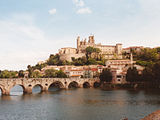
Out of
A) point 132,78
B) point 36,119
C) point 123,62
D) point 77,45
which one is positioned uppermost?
point 77,45

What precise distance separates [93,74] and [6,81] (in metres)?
54.1

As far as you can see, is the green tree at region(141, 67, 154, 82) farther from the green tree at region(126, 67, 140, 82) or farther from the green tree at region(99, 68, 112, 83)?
the green tree at region(99, 68, 112, 83)

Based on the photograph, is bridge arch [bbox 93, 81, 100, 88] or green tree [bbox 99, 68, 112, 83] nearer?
green tree [bbox 99, 68, 112, 83]

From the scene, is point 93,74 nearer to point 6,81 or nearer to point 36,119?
point 6,81

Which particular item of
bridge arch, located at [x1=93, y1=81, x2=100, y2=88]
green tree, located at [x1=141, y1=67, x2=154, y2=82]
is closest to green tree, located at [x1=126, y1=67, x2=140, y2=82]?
green tree, located at [x1=141, y1=67, x2=154, y2=82]

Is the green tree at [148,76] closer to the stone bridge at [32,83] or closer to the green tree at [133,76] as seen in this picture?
the green tree at [133,76]

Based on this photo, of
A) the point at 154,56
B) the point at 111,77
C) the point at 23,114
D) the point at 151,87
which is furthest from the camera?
the point at 154,56

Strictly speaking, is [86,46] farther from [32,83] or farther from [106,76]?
[32,83]

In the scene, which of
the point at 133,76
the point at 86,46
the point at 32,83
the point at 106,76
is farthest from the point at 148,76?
the point at 86,46

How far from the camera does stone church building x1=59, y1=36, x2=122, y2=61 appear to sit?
5699 inches

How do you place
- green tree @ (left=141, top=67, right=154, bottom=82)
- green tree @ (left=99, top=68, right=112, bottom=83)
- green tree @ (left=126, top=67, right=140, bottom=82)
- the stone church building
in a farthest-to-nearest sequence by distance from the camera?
the stone church building
green tree @ (left=99, top=68, right=112, bottom=83)
green tree @ (left=126, top=67, right=140, bottom=82)
green tree @ (left=141, top=67, right=154, bottom=82)

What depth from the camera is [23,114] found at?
32.3m

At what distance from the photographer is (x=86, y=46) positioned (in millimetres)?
153375

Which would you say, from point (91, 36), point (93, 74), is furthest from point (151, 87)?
point (91, 36)
